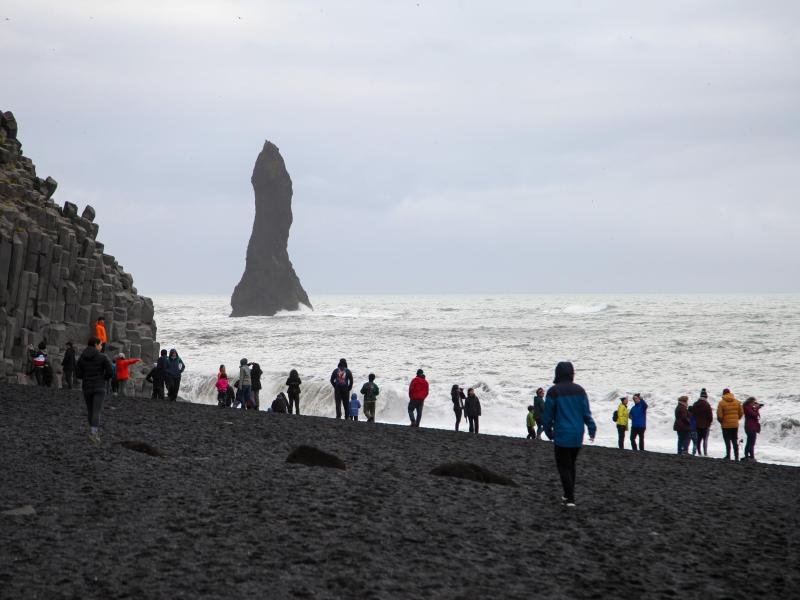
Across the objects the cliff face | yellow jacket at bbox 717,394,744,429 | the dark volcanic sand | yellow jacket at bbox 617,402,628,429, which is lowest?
the dark volcanic sand

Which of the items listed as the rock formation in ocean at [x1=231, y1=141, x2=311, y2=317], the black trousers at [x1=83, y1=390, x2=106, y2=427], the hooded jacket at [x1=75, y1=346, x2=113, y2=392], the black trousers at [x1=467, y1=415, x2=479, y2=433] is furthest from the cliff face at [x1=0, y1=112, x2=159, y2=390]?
the rock formation in ocean at [x1=231, y1=141, x2=311, y2=317]

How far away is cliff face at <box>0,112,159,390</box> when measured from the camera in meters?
33.2

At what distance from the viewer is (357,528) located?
10516 mm

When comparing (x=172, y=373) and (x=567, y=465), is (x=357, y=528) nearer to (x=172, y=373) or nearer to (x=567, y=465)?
(x=567, y=465)

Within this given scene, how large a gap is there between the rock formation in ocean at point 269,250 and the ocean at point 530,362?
38086mm

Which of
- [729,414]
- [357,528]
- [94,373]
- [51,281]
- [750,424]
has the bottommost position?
[357,528]

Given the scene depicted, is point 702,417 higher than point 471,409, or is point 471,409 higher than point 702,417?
point 702,417

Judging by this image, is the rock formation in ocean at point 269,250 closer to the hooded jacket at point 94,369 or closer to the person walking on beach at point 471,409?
the person walking on beach at point 471,409

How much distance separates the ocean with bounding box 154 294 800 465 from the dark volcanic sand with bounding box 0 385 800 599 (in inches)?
756

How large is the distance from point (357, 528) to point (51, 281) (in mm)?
28444

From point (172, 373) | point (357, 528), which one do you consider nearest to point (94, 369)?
point (357, 528)

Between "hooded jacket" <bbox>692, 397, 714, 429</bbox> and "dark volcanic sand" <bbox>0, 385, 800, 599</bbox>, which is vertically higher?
"hooded jacket" <bbox>692, 397, 714, 429</bbox>

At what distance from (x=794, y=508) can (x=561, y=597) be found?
8296mm

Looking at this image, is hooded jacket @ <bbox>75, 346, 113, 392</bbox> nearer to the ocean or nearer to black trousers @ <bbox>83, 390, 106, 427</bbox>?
black trousers @ <bbox>83, 390, 106, 427</bbox>
